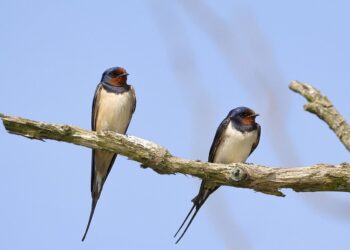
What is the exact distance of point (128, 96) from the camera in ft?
22.7

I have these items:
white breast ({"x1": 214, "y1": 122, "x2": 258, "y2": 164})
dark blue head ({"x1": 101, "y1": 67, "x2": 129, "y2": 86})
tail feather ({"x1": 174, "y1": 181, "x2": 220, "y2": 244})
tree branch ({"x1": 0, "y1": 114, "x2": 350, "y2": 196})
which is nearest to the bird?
white breast ({"x1": 214, "y1": 122, "x2": 258, "y2": 164})

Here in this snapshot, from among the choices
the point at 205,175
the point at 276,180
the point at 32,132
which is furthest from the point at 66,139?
the point at 276,180

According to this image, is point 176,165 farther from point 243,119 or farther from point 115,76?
point 115,76

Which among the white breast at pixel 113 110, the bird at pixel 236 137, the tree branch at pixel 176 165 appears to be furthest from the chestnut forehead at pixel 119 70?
the tree branch at pixel 176 165

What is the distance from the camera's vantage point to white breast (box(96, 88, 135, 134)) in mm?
6801

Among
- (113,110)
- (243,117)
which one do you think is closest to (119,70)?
(113,110)

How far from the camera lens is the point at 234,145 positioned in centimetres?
678

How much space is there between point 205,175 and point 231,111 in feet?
7.76

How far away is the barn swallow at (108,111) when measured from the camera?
6.81 metres

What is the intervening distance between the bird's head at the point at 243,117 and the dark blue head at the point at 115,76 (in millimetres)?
1126

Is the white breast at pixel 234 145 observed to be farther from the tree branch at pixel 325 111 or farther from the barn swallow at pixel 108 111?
the tree branch at pixel 325 111

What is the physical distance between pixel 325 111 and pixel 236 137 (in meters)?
3.44

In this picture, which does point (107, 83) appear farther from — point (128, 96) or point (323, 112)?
point (323, 112)

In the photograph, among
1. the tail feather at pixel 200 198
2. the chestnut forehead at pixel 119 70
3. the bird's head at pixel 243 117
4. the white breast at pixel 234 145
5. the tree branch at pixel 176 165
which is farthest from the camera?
the chestnut forehead at pixel 119 70
